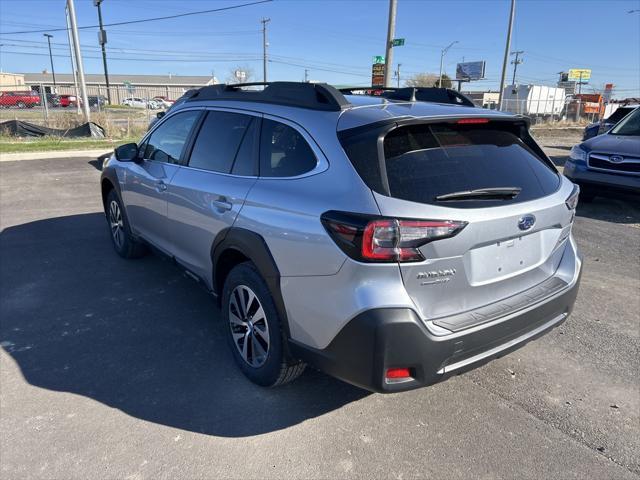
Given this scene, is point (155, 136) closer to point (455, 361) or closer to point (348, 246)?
point (348, 246)

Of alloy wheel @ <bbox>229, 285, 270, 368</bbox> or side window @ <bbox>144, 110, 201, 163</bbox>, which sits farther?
side window @ <bbox>144, 110, 201, 163</bbox>

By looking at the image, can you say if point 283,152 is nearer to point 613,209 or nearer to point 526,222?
point 526,222

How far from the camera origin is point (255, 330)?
2.99 meters

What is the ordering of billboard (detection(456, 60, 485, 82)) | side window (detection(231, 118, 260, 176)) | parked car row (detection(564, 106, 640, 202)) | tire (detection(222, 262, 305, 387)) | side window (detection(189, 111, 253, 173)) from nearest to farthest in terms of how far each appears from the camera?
tire (detection(222, 262, 305, 387)) < side window (detection(231, 118, 260, 176)) < side window (detection(189, 111, 253, 173)) < parked car row (detection(564, 106, 640, 202)) < billboard (detection(456, 60, 485, 82))

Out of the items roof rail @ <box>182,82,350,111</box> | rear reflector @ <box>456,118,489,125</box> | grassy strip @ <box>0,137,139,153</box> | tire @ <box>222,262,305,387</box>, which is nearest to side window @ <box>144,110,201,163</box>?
roof rail @ <box>182,82,350,111</box>

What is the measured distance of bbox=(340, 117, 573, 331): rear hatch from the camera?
228 centimetres

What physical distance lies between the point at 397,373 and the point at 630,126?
27.5 feet

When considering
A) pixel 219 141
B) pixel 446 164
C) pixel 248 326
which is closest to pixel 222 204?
pixel 219 141

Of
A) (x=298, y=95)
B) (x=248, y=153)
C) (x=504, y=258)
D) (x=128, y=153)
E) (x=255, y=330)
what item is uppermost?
(x=298, y=95)

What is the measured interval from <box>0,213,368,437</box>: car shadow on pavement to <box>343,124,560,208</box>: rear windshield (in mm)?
1443

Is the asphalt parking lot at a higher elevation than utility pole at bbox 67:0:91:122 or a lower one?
lower

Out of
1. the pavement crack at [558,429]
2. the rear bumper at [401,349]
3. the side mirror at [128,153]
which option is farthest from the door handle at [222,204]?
the pavement crack at [558,429]

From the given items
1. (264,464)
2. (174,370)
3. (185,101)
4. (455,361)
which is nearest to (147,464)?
(264,464)

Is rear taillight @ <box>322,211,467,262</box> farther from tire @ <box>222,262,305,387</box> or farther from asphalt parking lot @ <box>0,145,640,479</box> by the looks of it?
asphalt parking lot @ <box>0,145,640,479</box>
